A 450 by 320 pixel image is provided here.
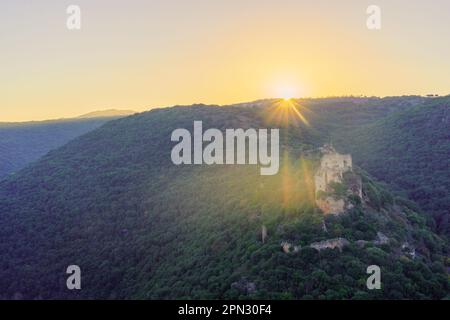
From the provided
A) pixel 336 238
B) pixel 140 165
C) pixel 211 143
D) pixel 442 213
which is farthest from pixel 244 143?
pixel 336 238

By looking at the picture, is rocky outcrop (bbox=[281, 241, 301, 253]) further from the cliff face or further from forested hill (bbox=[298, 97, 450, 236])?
forested hill (bbox=[298, 97, 450, 236])

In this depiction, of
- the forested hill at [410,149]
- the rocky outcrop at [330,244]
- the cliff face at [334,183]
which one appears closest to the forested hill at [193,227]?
the rocky outcrop at [330,244]

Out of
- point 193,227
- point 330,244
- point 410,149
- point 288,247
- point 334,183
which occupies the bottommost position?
point 193,227

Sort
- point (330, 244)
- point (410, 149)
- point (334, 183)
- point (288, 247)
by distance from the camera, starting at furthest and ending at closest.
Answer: point (410, 149) → point (334, 183) → point (288, 247) → point (330, 244)

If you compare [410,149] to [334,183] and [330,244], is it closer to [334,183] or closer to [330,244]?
[334,183]

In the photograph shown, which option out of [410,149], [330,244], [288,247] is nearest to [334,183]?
[330,244]

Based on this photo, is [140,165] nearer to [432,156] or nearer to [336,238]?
[432,156]

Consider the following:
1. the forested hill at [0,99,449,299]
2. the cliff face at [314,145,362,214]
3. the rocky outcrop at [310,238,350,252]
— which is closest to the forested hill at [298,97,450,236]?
the forested hill at [0,99,449,299]
